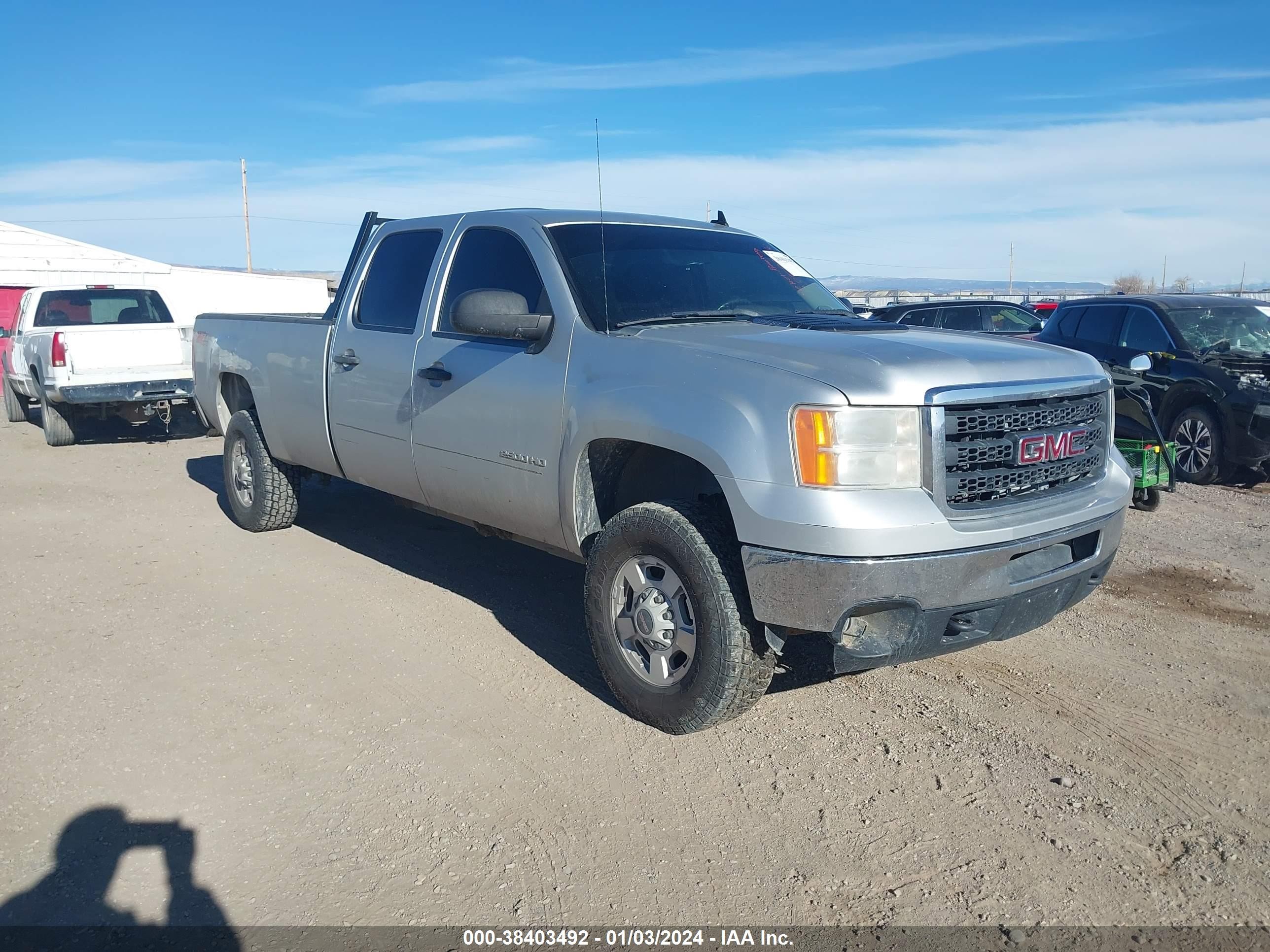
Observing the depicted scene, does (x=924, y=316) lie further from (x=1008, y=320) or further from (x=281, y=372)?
(x=281, y=372)

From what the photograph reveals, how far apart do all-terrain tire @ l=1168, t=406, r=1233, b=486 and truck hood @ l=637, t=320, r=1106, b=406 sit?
5.80 metres

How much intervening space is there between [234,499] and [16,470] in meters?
4.61

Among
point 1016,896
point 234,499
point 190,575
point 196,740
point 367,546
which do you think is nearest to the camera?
point 1016,896

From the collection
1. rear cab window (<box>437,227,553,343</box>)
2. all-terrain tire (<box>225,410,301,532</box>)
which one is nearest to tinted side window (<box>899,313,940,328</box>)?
all-terrain tire (<box>225,410,301,532</box>)

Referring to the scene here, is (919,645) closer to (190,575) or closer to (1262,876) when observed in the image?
(1262,876)

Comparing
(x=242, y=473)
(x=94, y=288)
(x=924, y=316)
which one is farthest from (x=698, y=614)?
(x=924, y=316)

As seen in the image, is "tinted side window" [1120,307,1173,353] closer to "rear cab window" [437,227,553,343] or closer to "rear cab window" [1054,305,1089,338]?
"rear cab window" [1054,305,1089,338]

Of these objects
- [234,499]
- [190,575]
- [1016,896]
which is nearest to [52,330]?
[234,499]

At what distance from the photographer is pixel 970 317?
17.0m

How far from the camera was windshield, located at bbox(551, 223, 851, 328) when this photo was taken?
443cm

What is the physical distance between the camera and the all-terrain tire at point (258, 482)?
22.6ft

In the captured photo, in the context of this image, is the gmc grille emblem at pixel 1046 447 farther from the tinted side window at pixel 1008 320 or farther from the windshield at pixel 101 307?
the tinted side window at pixel 1008 320

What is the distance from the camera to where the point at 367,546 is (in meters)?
6.86

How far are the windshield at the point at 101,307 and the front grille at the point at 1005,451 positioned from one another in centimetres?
1241
